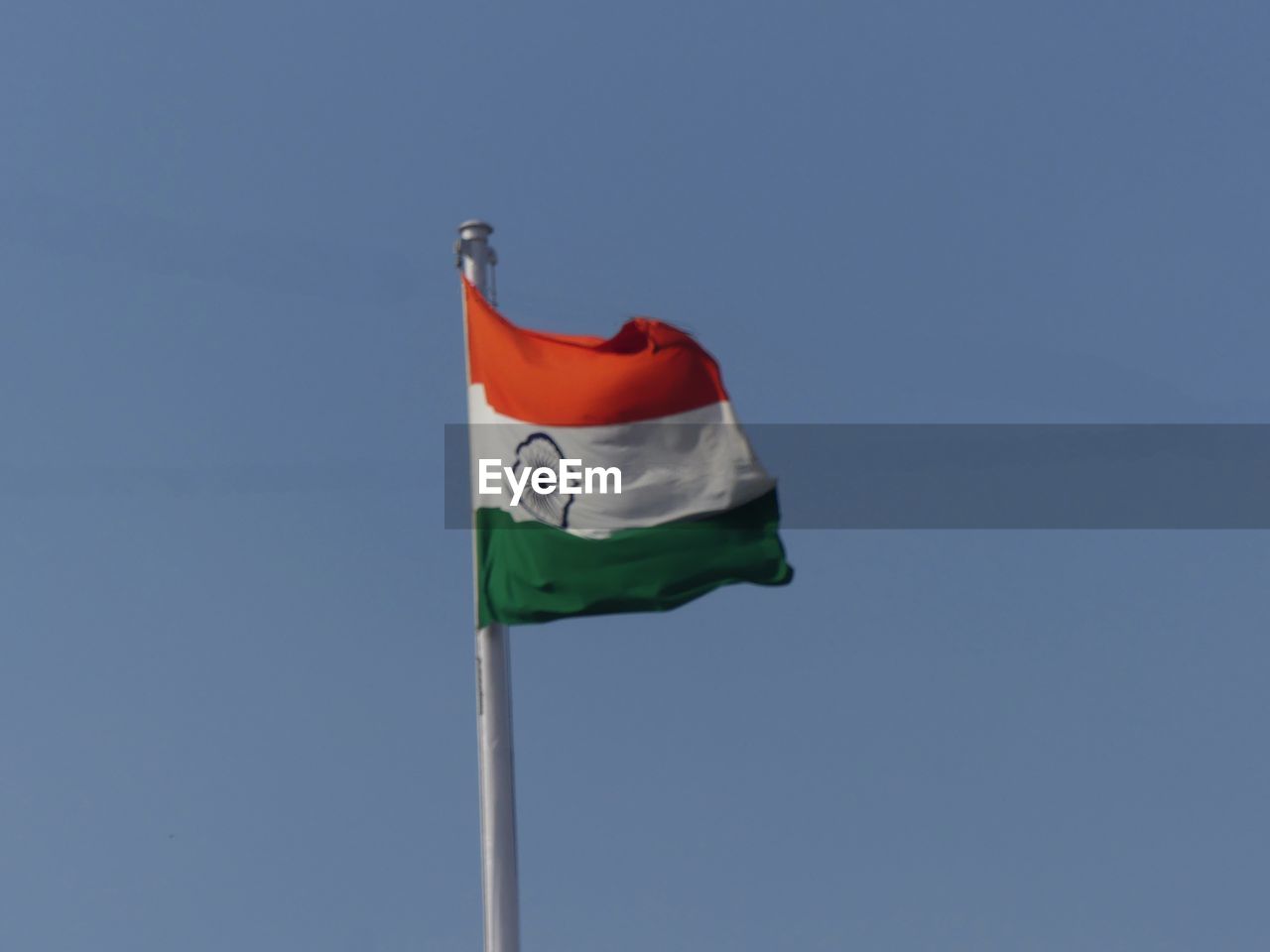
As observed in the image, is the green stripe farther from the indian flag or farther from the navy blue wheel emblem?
the navy blue wheel emblem

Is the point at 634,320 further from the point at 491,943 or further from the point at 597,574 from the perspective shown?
the point at 491,943

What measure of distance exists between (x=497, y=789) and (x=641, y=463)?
4372 millimetres

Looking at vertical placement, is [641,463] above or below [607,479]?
above

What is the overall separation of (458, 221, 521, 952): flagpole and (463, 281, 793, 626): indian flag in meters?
0.46

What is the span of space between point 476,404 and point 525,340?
3.25 feet

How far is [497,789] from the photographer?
73.0 feet

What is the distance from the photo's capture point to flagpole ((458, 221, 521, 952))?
21.9m

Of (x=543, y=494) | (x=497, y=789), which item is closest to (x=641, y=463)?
(x=543, y=494)

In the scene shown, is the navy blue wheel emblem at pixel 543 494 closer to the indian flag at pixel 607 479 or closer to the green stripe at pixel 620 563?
the indian flag at pixel 607 479

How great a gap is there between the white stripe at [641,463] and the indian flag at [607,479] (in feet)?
0.05

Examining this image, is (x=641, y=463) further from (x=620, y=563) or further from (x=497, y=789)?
(x=497, y=789)

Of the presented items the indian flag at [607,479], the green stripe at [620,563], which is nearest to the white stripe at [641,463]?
the indian flag at [607,479]

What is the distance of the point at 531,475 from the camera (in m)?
23.6

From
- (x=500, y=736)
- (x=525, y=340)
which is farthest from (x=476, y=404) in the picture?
(x=500, y=736)
